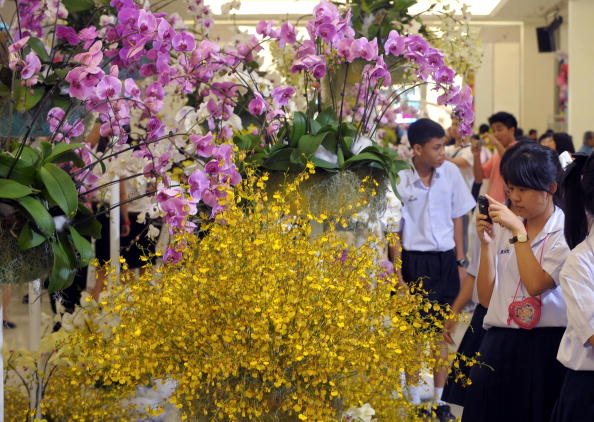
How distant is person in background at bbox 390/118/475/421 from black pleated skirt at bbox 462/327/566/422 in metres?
1.58

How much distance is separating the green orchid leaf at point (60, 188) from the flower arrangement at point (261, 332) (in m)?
0.21

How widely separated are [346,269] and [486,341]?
93cm

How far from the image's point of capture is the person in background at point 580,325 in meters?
2.19

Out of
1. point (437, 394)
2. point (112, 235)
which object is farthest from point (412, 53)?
point (437, 394)

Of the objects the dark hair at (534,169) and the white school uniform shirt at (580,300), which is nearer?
the white school uniform shirt at (580,300)

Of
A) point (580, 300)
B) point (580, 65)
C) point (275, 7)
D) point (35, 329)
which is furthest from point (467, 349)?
point (275, 7)

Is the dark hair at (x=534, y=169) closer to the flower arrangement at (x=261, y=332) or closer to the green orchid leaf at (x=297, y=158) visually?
the green orchid leaf at (x=297, y=158)

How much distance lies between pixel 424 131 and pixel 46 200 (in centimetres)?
270

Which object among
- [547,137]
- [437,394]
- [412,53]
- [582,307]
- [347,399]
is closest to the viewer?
[347,399]

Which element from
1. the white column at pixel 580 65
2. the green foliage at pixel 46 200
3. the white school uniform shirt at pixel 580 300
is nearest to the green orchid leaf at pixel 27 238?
the green foliage at pixel 46 200

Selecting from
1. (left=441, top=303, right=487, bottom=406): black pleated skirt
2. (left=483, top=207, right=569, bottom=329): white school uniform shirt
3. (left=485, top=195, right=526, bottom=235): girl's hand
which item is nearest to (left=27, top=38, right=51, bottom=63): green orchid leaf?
(left=485, top=195, right=526, bottom=235): girl's hand

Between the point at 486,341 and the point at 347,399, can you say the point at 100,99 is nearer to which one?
the point at 347,399

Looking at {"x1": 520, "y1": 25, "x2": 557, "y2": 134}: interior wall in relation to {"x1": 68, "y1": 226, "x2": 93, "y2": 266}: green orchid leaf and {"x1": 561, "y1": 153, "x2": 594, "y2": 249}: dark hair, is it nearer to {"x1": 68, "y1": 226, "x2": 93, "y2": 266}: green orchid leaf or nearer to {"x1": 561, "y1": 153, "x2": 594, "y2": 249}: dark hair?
{"x1": 561, "y1": 153, "x2": 594, "y2": 249}: dark hair

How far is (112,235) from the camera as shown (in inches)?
142
